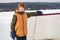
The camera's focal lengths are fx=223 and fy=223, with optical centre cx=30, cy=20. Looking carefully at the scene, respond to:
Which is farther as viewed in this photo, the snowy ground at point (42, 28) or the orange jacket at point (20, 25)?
the snowy ground at point (42, 28)

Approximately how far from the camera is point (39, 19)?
6.86 meters

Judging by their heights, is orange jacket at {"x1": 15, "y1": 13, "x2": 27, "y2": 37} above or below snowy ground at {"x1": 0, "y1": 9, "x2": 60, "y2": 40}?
above

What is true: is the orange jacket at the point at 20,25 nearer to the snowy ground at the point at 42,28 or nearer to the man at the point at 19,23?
the man at the point at 19,23

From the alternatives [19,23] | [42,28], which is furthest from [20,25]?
[42,28]

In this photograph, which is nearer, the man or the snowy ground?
the man

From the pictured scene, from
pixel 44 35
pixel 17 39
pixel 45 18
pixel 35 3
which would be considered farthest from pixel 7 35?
pixel 35 3

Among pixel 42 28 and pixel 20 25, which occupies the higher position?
pixel 20 25

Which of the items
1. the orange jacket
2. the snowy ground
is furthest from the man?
the snowy ground

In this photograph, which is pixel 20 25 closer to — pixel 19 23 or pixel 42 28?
pixel 19 23

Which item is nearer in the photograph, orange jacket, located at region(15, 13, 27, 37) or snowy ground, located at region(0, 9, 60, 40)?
orange jacket, located at region(15, 13, 27, 37)

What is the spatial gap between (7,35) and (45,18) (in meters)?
1.88

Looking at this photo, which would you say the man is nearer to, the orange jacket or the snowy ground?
the orange jacket

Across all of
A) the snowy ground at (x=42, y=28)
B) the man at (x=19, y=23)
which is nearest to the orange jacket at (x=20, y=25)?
the man at (x=19, y=23)

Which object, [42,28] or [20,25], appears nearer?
[20,25]
